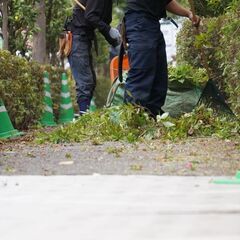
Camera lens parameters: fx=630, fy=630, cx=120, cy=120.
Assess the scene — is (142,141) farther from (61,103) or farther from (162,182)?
(61,103)

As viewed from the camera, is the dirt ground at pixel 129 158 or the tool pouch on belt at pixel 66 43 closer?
the dirt ground at pixel 129 158

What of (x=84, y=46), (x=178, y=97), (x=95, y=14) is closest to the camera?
(x=178, y=97)

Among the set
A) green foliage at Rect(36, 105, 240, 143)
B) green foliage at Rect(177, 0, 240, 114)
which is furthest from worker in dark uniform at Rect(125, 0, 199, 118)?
green foliage at Rect(177, 0, 240, 114)

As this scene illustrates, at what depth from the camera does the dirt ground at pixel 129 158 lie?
11.1ft

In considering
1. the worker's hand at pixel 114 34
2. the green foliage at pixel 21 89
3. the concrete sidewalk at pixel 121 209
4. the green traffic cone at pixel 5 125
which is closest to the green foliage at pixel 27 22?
the green foliage at pixel 21 89

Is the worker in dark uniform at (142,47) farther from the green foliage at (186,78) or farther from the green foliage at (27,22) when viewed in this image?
the green foliage at (27,22)

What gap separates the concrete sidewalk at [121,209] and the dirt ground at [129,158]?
28 cm

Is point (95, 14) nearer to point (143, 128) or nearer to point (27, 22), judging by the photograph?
point (143, 128)

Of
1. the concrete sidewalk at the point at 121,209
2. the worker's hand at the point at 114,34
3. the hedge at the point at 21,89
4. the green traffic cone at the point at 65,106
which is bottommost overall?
the green traffic cone at the point at 65,106

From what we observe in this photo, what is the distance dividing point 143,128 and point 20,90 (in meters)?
3.62

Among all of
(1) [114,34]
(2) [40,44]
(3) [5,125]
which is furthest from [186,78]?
(2) [40,44]

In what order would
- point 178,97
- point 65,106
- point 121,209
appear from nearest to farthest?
1. point 121,209
2. point 178,97
3. point 65,106

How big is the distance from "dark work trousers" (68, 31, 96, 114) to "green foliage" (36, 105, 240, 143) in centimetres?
216

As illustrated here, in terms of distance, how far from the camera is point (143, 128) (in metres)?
5.30
